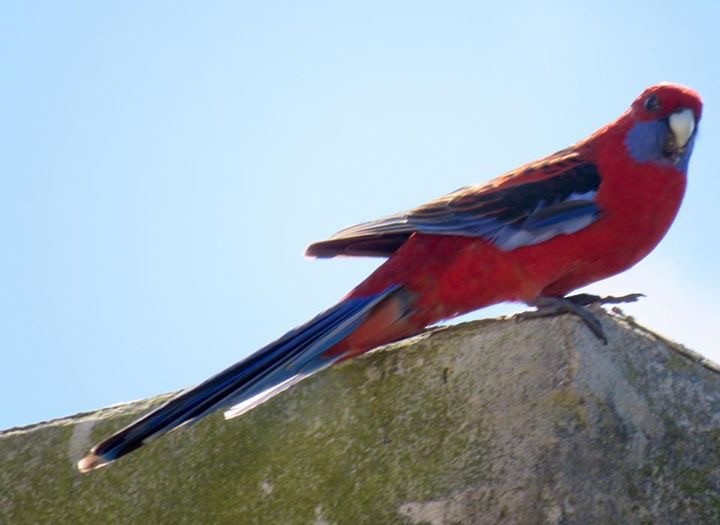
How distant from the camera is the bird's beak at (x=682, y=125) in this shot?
4.03 metres

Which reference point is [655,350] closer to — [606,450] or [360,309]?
[606,450]

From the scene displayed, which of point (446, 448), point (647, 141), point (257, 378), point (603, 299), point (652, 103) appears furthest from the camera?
point (652, 103)

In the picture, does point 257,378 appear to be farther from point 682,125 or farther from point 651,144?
point 682,125

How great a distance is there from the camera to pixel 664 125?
4109 millimetres

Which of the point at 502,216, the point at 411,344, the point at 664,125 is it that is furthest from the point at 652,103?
the point at 411,344

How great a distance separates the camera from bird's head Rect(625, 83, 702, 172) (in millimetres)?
3979

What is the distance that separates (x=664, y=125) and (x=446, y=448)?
2.15 metres

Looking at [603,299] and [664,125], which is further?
[664,125]

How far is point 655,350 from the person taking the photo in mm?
2811

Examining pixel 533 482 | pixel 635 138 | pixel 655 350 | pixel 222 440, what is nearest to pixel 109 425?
pixel 222 440

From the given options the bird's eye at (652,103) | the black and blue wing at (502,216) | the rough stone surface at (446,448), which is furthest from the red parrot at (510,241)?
the rough stone surface at (446,448)

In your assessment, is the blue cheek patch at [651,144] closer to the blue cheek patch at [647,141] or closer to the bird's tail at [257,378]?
the blue cheek patch at [647,141]

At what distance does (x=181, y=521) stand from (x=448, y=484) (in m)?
0.78

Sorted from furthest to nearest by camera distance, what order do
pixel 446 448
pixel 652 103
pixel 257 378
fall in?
pixel 652 103 < pixel 257 378 < pixel 446 448
